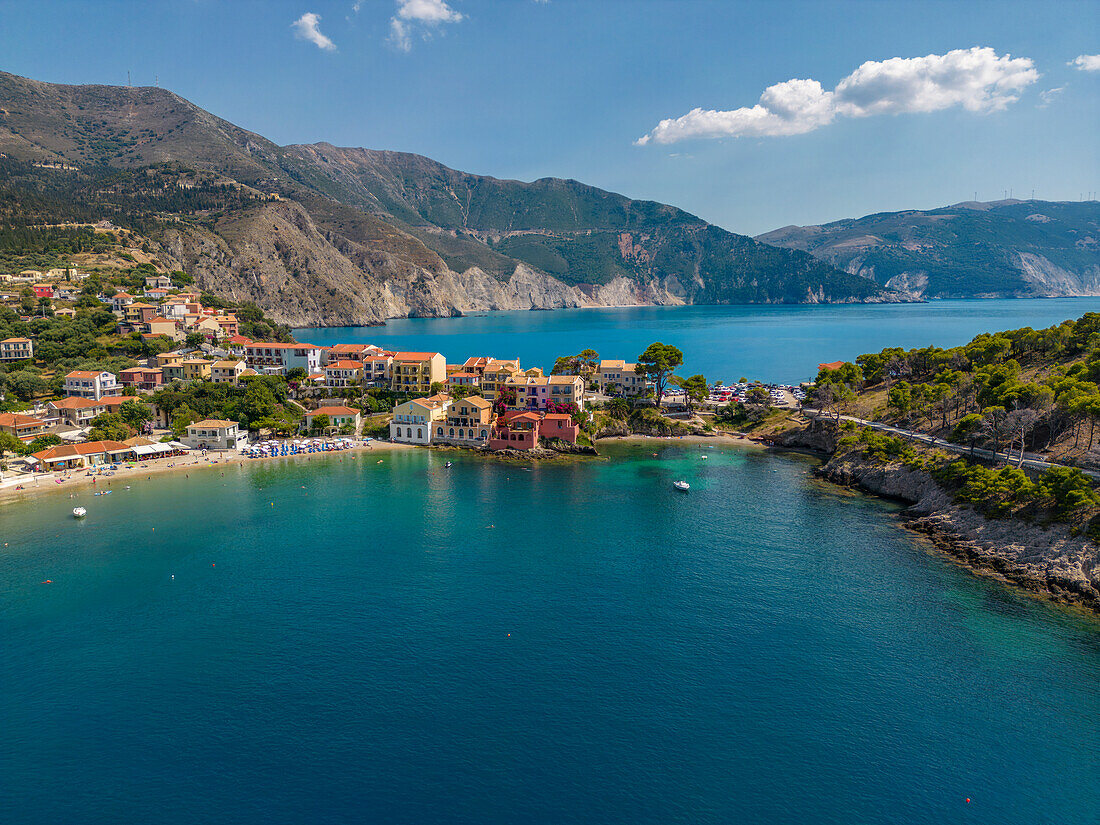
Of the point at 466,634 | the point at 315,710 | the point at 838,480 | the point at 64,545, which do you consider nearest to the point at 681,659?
the point at 466,634

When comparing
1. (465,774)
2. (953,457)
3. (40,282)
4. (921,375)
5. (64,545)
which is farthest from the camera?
(40,282)

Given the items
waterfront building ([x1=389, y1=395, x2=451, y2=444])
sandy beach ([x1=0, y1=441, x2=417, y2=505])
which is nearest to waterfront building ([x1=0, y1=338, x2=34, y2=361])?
sandy beach ([x1=0, y1=441, x2=417, y2=505])

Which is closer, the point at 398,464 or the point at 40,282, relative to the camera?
the point at 398,464

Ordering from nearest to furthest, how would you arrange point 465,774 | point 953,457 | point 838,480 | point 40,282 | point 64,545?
point 465,774, point 64,545, point 953,457, point 838,480, point 40,282

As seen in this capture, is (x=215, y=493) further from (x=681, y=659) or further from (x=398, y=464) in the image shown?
(x=681, y=659)

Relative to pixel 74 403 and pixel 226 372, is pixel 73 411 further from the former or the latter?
pixel 226 372

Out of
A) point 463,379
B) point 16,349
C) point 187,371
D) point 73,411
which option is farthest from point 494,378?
point 16,349

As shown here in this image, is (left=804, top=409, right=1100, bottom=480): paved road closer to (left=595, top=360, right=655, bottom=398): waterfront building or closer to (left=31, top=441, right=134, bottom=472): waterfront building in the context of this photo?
(left=595, top=360, right=655, bottom=398): waterfront building
